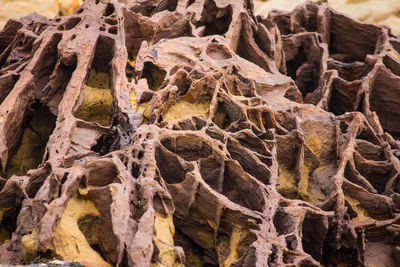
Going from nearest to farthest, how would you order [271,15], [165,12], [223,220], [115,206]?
[115,206]
[223,220]
[165,12]
[271,15]

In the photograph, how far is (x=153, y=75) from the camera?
684cm

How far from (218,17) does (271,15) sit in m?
1.84

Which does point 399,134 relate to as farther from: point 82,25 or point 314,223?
point 82,25

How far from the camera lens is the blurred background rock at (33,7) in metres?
11.2

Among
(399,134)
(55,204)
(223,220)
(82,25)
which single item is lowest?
(399,134)

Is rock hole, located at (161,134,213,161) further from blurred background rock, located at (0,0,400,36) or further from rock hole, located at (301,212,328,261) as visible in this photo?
blurred background rock, located at (0,0,400,36)

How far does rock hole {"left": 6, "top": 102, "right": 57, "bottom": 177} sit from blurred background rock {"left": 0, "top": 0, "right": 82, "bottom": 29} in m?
5.66

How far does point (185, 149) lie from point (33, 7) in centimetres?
849

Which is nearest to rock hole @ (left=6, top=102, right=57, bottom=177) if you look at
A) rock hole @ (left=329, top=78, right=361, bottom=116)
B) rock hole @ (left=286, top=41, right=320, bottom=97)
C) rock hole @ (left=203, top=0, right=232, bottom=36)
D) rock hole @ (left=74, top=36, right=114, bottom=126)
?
rock hole @ (left=74, top=36, right=114, bottom=126)

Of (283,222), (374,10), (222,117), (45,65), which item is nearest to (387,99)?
(222,117)

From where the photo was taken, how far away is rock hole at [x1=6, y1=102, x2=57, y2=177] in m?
5.77

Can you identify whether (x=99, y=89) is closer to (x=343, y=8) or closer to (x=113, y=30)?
(x=113, y=30)

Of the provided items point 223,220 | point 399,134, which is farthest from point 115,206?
point 399,134

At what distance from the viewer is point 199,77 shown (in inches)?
238
